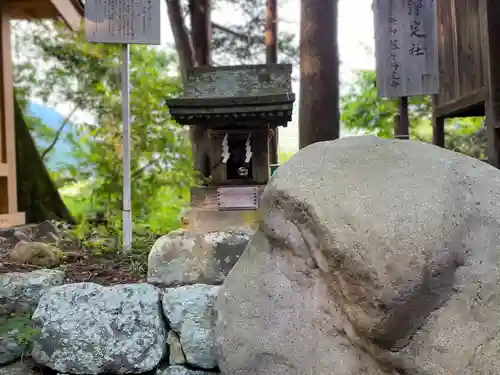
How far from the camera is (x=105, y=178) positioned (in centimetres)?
553

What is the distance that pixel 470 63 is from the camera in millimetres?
5266

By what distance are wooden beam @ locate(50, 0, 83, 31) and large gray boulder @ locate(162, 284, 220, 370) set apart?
3.72m

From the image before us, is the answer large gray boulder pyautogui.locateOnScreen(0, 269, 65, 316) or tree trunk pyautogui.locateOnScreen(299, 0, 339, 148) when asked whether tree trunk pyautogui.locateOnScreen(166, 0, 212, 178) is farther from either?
large gray boulder pyautogui.locateOnScreen(0, 269, 65, 316)

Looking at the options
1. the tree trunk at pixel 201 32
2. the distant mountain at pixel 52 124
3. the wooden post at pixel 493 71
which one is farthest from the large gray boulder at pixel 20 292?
the tree trunk at pixel 201 32

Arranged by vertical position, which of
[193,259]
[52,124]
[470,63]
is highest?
[470,63]

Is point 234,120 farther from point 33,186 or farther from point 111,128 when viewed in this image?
point 33,186

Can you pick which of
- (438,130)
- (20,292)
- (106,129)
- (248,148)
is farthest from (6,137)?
(438,130)

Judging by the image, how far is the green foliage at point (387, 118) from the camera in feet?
28.9

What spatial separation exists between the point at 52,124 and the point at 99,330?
21.5ft

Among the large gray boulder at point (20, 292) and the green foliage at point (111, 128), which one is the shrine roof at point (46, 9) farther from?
the large gray boulder at point (20, 292)

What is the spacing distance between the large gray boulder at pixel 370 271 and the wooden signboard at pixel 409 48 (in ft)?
5.45

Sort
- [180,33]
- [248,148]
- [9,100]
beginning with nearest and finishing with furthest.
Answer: [248,148], [9,100], [180,33]

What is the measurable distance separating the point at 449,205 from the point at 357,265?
54 cm

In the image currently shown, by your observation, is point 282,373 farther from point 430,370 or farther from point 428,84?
point 428,84
